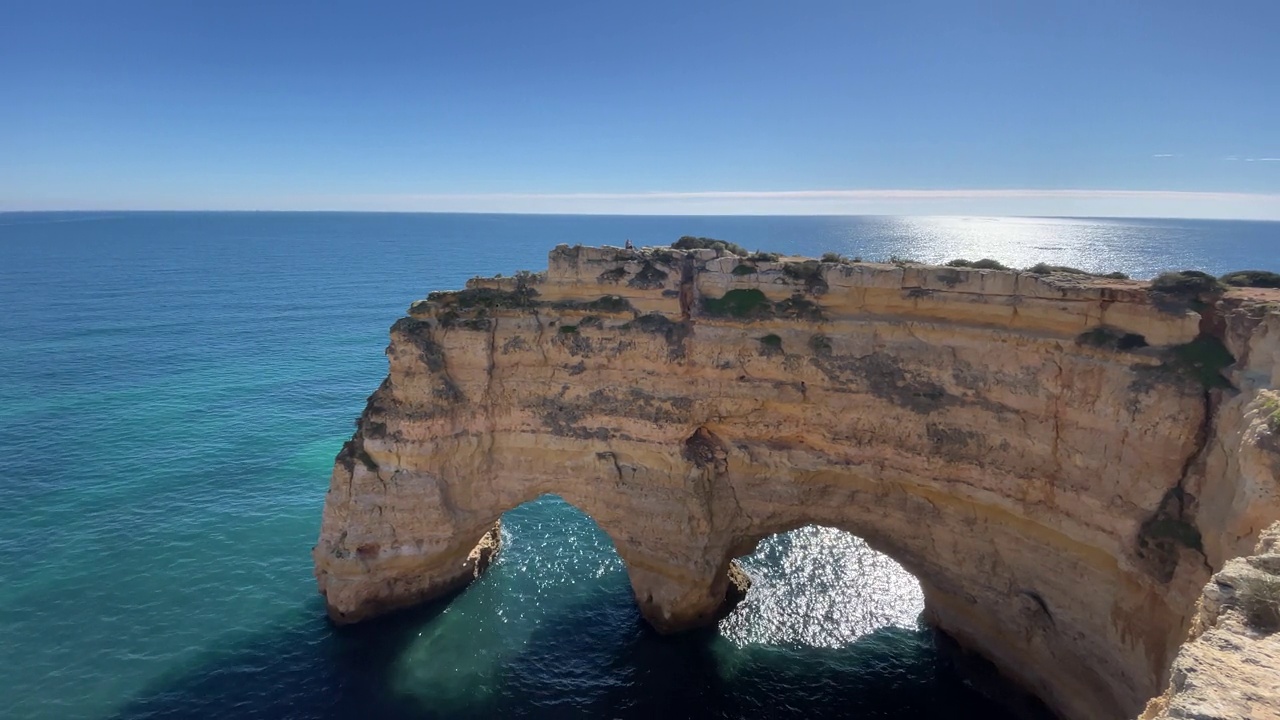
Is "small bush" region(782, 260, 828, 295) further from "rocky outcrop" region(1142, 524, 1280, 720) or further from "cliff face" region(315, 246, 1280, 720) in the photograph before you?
"rocky outcrop" region(1142, 524, 1280, 720)

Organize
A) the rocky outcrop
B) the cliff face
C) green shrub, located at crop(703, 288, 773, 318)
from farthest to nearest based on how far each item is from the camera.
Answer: green shrub, located at crop(703, 288, 773, 318) → the cliff face → the rocky outcrop

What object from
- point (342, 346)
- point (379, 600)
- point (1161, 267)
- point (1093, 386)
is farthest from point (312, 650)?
point (1161, 267)

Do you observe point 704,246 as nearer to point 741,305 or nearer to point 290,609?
point 741,305

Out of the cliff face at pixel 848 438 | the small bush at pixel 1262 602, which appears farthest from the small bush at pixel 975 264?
the small bush at pixel 1262 602

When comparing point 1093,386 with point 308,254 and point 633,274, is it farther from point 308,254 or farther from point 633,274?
point 308,254

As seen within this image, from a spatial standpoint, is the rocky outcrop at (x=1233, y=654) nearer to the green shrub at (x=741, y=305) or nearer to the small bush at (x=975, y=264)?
the small bush at (x=975, y=264)

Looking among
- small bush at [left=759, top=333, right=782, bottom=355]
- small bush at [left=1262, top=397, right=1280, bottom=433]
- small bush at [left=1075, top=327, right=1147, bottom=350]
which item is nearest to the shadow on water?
small bush at [left=759, top=333, right=782, bottom=355]

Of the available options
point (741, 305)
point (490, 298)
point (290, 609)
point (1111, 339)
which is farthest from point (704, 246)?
point (290, 609)
